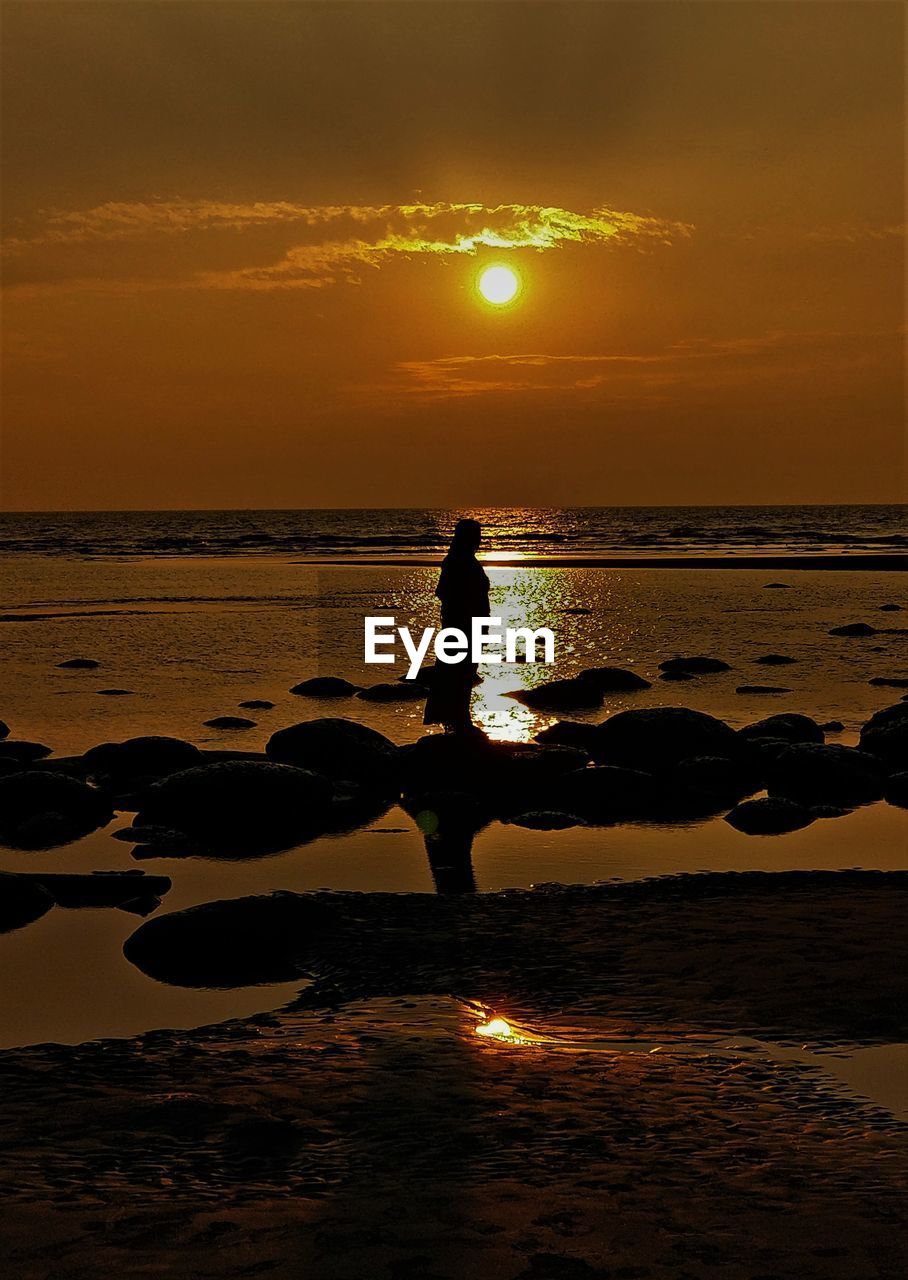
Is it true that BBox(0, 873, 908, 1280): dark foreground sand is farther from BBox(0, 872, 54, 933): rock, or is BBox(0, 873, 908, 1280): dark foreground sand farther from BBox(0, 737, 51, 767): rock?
BBox(0, 737, 51, 767): rock

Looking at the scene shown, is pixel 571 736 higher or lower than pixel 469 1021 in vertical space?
higher

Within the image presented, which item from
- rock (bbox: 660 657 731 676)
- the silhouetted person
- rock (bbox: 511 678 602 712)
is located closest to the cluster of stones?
the silhouetted person

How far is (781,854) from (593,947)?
126 inches

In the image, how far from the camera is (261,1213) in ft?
16.5

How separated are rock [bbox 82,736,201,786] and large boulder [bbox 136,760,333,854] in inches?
65.2

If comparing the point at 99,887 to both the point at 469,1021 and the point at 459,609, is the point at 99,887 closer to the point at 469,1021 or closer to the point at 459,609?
the point at 469,1021

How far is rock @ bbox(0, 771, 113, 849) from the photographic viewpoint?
1233 cm

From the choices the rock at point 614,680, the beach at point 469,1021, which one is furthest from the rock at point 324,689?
the beach at point 469,1021

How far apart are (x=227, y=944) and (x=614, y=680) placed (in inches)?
576

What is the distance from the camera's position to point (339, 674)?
24.7 metres

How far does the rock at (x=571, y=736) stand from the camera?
632 inches

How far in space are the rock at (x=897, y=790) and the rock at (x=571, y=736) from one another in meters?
3.30

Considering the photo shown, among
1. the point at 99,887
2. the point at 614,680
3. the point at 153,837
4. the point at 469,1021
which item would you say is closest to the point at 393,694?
the point at 614,680

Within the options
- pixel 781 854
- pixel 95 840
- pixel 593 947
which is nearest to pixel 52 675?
pixel 95 840
